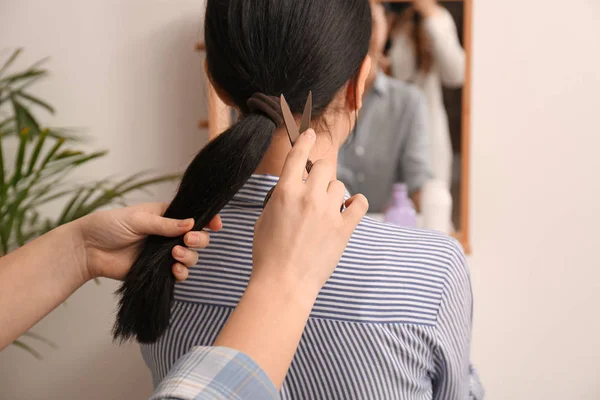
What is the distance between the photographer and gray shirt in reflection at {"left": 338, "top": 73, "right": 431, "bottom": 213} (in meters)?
1.46

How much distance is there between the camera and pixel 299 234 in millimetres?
454

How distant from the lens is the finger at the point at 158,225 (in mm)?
721

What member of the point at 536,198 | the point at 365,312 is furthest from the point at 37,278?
the point at 536,198

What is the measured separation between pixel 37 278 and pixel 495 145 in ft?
Answer: 3.90

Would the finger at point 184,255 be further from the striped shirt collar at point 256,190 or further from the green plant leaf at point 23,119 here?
the green plant leaf at point 23,119

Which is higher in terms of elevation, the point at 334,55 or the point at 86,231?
the point at 334,55

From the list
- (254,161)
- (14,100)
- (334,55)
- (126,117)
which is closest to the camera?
(254,161)

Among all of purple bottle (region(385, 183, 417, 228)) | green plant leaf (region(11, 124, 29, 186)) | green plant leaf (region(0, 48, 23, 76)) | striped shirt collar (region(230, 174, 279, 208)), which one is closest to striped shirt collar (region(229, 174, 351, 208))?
striped shirt collar (region(230, 174, 279, 208))

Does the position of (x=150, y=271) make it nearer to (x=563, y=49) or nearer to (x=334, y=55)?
(x=334, y=55)

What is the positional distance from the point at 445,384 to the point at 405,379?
0.10 m

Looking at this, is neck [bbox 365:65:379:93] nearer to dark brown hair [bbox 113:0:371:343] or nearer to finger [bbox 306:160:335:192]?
dark brown hair [bbox 113:0:371:343]

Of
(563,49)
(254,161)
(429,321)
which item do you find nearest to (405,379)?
(429,321)

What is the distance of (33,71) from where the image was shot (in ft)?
4.95

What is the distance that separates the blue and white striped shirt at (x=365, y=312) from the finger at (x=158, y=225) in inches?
3.7
